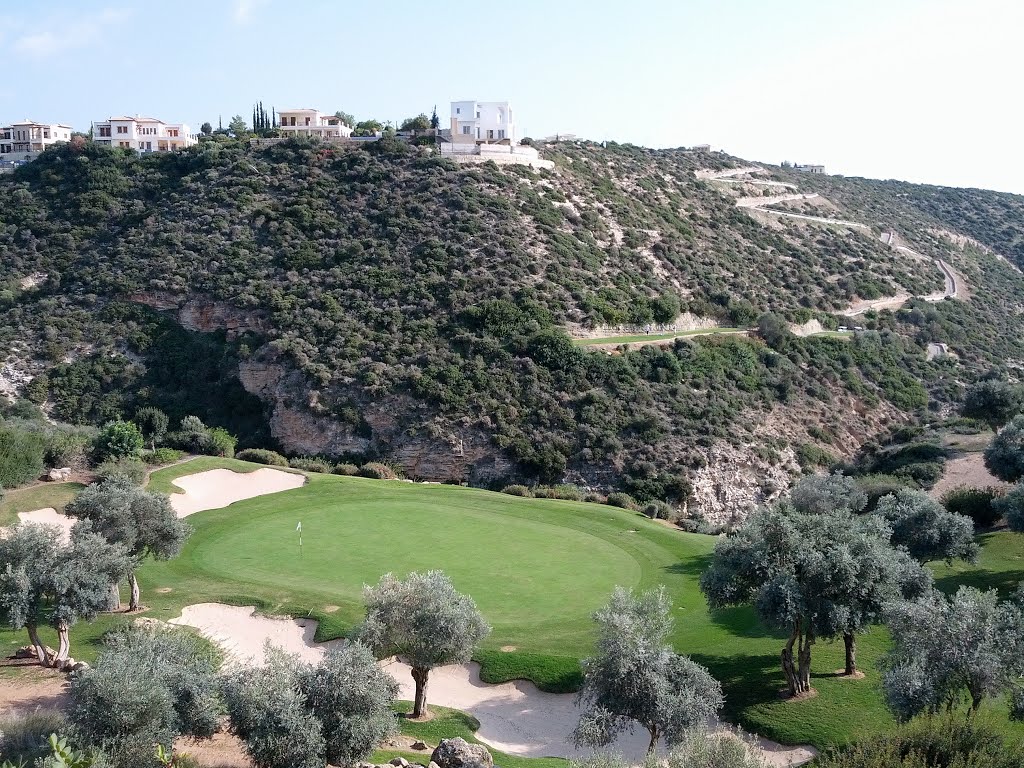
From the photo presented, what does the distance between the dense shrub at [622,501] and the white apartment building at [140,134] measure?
175 feet

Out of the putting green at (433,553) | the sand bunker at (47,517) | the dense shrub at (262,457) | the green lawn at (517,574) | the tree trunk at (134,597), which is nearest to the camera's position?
the green lawn at (517,574)

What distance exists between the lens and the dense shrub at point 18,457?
2806cm

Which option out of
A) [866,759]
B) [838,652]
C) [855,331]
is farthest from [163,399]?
[855,331]

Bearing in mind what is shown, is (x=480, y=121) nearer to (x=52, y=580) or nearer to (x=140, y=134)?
(x=140, y=134)

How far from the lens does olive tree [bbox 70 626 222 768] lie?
11867 millimetres

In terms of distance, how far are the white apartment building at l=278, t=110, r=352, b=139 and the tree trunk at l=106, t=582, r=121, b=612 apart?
176ft

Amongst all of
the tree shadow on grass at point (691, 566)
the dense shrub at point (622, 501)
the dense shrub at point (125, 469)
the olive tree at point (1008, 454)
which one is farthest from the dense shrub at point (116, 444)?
the olive tree at point (1008, 454)

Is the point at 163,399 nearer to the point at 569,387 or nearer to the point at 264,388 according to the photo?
the point at 264,388

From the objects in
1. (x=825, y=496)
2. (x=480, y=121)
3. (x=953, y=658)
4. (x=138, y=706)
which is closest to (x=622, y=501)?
(x=825, y=496)

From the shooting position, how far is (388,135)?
61406 millimetres

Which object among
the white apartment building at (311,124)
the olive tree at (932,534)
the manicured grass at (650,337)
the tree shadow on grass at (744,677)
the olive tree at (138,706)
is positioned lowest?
the tree shadow on grass at (744,677)

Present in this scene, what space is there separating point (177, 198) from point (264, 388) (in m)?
20.6

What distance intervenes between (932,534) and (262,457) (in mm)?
27247

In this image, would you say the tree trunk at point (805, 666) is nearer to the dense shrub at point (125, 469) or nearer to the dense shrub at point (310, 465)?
the dense shrub at point (125, 469)
